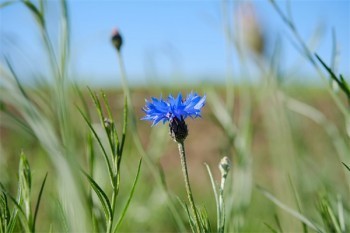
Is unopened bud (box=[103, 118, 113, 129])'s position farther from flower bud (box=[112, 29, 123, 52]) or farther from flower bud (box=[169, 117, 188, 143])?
flower bud (box=[112, 29, 123, 52])

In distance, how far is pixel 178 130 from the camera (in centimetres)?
48

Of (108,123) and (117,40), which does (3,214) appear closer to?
(108,123)

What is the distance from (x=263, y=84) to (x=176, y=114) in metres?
0.52

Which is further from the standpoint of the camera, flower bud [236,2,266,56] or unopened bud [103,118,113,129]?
flower bud [236,2,266,56]

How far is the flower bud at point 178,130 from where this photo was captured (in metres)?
0.48

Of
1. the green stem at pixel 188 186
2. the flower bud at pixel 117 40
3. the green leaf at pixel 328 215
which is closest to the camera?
the green stem at pixel 188 186

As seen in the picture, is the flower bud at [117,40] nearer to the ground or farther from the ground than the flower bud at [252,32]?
nearer to the ground

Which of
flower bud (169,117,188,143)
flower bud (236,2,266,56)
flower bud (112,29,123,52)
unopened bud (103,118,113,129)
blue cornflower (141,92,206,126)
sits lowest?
flower bud (169,117,188,143)

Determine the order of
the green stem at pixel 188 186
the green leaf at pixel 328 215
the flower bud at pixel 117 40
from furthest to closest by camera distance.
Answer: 1. the flower bud at pixel 117 40
2. the green leaf at pixel 328 215
3. the green stem at pixel 188 186

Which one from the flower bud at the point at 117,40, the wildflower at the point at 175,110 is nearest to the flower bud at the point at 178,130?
the wildflower at the point at 175,110

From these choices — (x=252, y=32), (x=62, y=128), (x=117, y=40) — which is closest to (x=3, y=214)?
(x=62, y=128)

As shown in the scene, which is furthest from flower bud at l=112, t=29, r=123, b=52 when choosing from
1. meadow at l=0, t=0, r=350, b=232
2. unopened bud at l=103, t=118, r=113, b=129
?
unopened bud at l=103, t=118, r=113, b=129

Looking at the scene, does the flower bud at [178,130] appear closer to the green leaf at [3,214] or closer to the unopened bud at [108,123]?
the unopened bud at [108,123]

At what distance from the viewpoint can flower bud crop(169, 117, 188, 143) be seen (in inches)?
18.7
